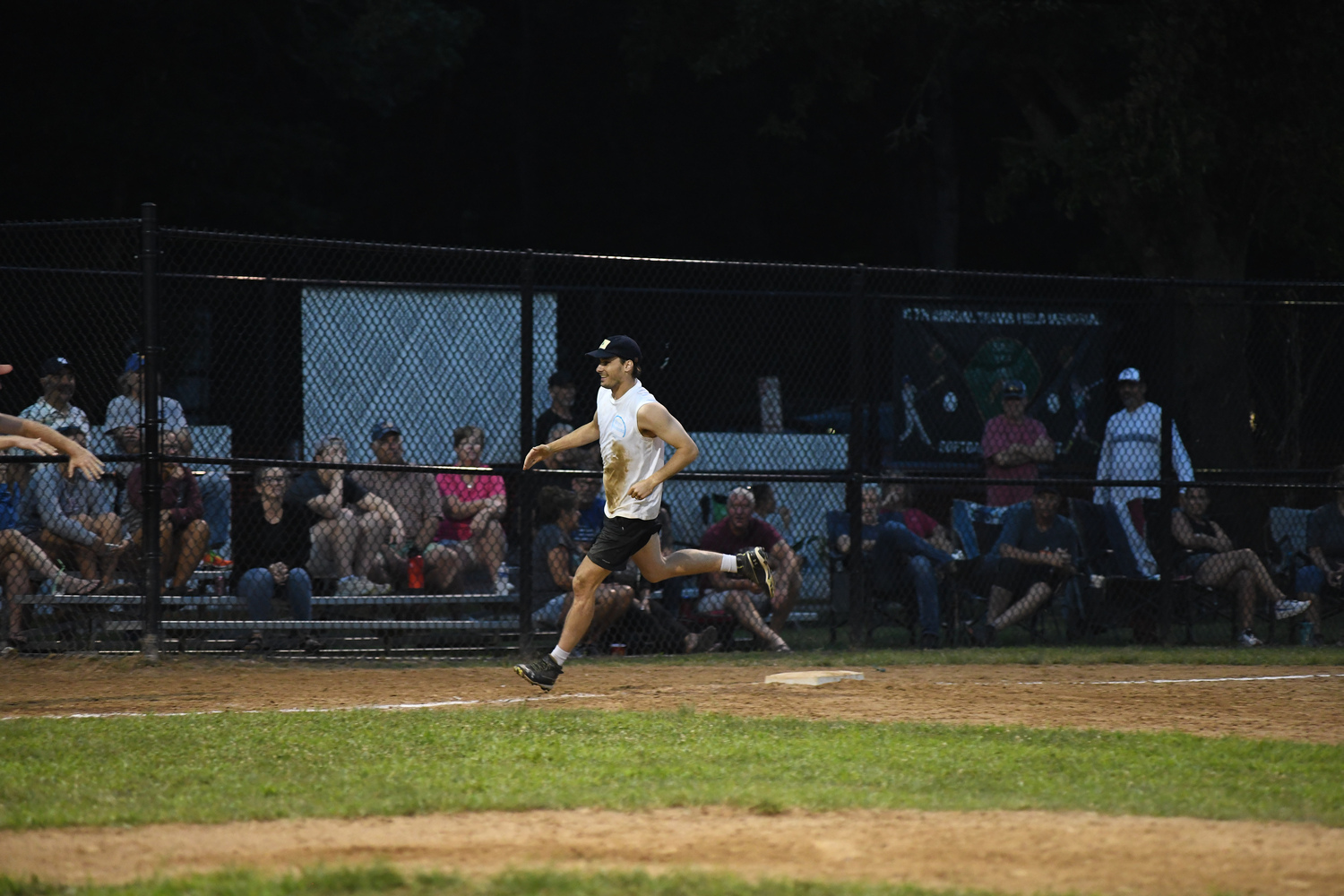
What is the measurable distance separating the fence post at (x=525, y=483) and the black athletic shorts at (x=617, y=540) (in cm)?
146

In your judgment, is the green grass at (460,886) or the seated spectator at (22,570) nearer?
the green grass at (460,886)

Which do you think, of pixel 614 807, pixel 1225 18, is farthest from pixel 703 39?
pixel 614 807

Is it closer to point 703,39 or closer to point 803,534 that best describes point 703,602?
point 803,534

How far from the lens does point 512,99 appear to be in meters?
27.6

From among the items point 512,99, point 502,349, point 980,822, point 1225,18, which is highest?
point 512,99

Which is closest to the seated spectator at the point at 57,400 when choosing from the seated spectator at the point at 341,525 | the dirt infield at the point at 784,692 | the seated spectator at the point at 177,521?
the seated spectator at the point at 177,521

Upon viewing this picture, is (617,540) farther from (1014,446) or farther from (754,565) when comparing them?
(1014,446)

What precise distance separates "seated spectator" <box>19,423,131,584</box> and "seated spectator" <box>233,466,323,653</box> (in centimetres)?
79

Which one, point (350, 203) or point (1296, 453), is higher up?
point (350, 203)

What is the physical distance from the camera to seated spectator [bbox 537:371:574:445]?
441 inches

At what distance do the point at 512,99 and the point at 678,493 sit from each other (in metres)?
16.5

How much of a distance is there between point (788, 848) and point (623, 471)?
411 centimetres

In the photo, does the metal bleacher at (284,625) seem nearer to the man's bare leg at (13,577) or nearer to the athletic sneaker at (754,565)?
the man's bare leg at (13,577)

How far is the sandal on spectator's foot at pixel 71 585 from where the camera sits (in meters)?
9.82
